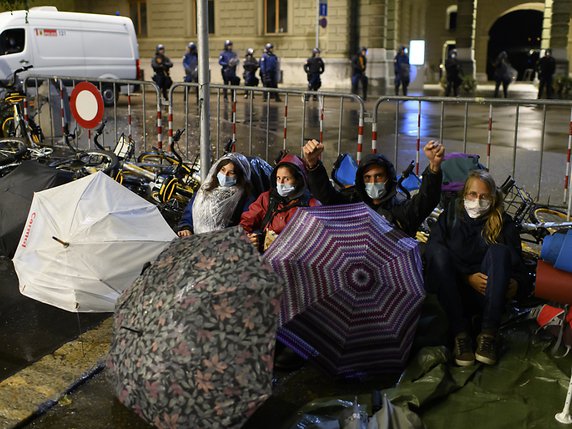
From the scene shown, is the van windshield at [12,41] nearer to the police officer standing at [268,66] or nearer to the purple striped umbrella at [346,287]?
the police officer standing at [268,66]

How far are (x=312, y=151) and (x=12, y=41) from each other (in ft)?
53.4

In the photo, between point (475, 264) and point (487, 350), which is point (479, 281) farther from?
point (487, 350)

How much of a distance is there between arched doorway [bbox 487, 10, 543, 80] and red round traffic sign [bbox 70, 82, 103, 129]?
40.5m

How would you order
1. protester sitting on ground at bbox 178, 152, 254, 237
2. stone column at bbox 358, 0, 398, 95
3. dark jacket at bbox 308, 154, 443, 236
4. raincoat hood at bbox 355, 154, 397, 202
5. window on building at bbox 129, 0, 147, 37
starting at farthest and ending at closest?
window on building at bbox 129, 0, 147, 37
stone column at bbox 358, 0, 398, 95
protester sitting on ground at bbox 178, 152, 254, 237
raincoat hood at bbox 355, 154, 397, 202
dark jacket at bbox 308, 154, 443, 236

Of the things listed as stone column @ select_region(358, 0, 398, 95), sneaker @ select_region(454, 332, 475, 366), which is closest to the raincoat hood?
sneaker @ select_region(454, 332, 475, 366)

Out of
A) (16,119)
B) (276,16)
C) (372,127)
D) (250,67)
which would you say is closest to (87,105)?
(16,119)

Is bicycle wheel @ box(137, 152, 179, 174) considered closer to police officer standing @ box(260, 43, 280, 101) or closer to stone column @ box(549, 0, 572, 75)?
police officer standing @ box(260, 43, 280, 101)

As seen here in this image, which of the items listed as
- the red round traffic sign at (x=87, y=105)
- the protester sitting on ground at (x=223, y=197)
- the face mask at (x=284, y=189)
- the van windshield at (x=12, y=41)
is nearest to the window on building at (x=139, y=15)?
the van windshield at (x=12, y=41)

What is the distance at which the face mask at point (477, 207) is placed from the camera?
4.08 m

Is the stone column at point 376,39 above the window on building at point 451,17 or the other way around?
the other way around

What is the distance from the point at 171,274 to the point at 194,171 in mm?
3929

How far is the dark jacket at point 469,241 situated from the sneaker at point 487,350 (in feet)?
1.26

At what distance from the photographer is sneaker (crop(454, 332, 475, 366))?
3.80m

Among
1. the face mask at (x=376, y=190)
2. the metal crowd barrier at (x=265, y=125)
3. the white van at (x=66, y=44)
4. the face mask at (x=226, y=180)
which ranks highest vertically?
the white van at (x=66, y=44)
